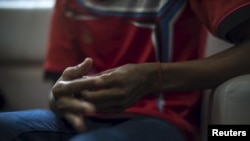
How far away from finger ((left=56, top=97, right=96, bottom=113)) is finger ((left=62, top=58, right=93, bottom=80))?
0.18ft

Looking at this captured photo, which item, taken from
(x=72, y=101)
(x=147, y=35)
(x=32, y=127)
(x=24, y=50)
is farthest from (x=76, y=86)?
(x=24, y=50)

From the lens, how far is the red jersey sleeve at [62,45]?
1.02 meters

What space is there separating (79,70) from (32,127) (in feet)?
0.52

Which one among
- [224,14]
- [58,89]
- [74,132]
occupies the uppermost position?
[224,14]

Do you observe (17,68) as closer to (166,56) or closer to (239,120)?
(166,56)

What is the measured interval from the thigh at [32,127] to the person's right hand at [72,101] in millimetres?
37

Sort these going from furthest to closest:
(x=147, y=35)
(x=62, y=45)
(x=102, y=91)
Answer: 1. (x=62, y=45)
2. (x=147, y=35)
3. (x=102, y=91)

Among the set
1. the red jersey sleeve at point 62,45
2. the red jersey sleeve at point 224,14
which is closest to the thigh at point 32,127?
the red jersey sleeve at point 62,45

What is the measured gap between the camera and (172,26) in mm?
892

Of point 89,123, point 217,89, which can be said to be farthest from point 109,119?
point 217,89

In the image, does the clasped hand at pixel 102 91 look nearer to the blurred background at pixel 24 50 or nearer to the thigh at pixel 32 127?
the thigh at pixel 32 127

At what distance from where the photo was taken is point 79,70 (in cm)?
78

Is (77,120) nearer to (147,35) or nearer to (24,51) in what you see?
(147,35)

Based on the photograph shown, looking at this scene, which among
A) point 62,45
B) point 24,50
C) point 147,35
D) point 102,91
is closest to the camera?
point 102,91
